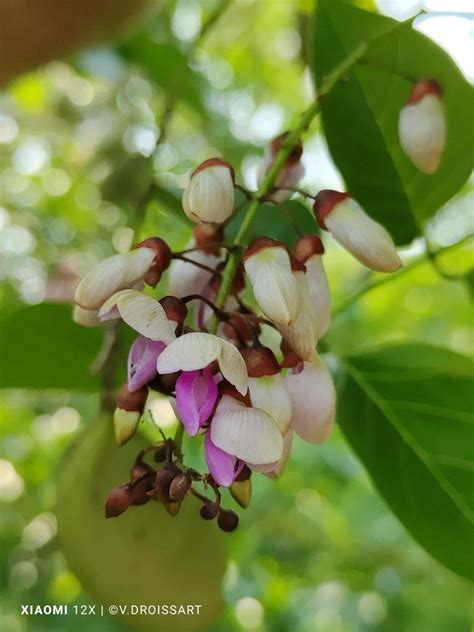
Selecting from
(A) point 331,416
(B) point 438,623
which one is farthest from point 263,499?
(A) point 331,416

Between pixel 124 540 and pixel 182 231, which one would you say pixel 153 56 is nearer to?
pixel 182 231

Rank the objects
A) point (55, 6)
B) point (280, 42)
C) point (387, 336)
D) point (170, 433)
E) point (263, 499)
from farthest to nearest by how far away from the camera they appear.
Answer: point (280, 42) < point (387, 336) < point (263, 499) < point (55, 6) < point (170, 433)

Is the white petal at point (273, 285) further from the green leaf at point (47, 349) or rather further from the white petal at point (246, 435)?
the green leaf at point (47, 349)

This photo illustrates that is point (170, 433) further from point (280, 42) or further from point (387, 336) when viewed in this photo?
point (280, 42)

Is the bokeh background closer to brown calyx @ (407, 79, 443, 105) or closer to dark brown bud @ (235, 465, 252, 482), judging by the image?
brown calyx @ (407, 79, 443, 105)

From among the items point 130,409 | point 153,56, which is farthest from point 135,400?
point 153,56

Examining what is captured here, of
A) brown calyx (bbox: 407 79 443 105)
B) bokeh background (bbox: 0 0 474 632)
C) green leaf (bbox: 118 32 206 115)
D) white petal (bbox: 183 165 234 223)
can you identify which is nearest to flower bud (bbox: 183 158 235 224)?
white petal (bbox: 183 165 234 223)
